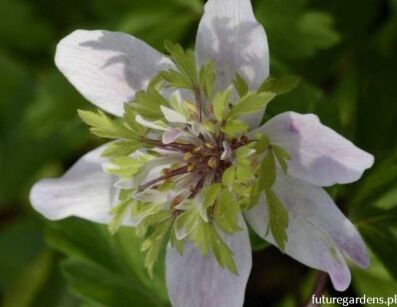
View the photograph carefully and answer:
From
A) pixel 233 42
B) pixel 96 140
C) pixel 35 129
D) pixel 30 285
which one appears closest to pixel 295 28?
pixel 233 42

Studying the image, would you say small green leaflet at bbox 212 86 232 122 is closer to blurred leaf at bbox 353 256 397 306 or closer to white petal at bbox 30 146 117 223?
white petal at bbox 30 146 117 223

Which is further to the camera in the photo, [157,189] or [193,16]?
[193,16]

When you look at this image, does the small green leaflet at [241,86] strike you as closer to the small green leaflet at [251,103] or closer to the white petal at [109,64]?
the small green leaflet at [251,103]

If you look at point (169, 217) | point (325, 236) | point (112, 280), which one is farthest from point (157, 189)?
point (112, 280)

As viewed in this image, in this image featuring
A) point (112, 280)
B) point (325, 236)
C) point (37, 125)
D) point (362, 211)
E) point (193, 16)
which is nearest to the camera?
point (325, 236)

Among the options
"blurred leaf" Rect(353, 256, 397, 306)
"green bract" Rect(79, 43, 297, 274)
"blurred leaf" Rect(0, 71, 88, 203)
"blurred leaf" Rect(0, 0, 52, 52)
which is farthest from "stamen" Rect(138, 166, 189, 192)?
"blurred leaf" Rect(0, 0, 52, 52)

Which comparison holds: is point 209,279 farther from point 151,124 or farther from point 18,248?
point 18,248

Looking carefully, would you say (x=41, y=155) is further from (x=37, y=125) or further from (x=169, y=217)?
(x=169, y=217)
